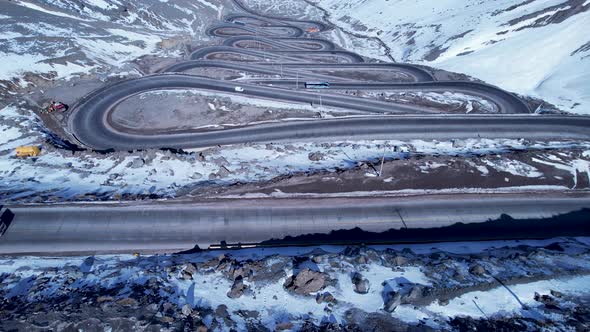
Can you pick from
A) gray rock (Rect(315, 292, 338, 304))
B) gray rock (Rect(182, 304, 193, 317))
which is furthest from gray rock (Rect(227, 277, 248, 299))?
gray rock (Rect(315, 292, 338, 304))

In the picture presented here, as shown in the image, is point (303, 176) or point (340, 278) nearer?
point (340, 278)

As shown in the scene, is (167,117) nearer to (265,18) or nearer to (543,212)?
(543,212)

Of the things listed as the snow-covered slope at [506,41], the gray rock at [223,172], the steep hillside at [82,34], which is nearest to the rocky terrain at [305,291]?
the gray rock at [223,172]

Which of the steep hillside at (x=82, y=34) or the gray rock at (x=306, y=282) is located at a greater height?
the steep hillside at (x=82, y=34)

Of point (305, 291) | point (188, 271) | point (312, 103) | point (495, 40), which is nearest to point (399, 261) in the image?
point (305, 291)

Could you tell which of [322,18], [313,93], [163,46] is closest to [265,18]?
[322,18]

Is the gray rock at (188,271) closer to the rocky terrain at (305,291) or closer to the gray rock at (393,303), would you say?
the rocky terrain at (305,291)

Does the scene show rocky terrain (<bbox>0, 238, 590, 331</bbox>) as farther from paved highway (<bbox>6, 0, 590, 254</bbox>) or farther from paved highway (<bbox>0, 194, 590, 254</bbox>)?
A: paved highway (<bbox>6, 0, 590, 254</bbox>)
